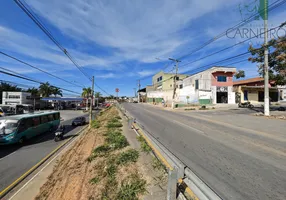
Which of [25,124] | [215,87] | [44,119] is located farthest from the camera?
[215,87]

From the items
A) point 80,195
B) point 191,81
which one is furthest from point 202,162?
point 191,81

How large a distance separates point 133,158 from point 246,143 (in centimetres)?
616

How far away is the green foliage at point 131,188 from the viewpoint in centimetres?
376

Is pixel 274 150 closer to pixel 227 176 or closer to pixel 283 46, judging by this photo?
pixel 227 176

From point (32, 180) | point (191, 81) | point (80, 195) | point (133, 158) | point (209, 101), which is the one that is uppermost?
point (191, 81)

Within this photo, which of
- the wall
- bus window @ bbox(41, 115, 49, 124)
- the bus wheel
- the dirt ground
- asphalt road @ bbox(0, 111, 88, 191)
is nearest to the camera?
the dirt ground

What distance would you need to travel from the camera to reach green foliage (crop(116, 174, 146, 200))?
12.4 feet

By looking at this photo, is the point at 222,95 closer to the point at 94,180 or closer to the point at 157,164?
the point at 157,164

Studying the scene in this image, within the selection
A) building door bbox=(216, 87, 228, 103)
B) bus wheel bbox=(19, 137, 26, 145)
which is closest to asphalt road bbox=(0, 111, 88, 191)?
bus wheel bbox=(19, 137, 26, 145)

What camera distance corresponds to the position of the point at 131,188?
4047 mm

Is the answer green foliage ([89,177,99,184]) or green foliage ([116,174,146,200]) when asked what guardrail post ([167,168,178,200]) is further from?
green foliage ([89,177,99,184])

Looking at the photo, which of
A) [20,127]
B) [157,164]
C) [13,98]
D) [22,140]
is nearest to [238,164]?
[157,164]

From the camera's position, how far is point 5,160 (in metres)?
8.77

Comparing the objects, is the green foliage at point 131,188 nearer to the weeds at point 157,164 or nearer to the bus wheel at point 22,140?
the weeds at point 157,164
